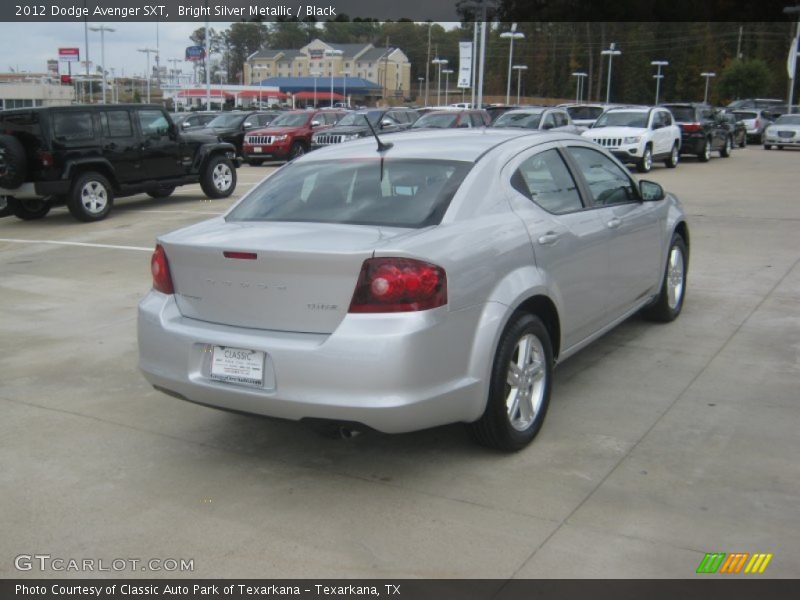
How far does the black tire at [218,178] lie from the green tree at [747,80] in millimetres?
66286

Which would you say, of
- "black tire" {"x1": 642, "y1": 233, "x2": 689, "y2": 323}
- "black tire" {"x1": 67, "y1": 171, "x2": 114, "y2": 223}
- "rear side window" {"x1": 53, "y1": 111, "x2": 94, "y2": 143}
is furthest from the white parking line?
"black tire" {"x1": 642, "y1": 233, "x2": 689, "y2": 323}

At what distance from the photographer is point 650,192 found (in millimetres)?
6293

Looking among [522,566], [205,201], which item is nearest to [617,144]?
[205,201]

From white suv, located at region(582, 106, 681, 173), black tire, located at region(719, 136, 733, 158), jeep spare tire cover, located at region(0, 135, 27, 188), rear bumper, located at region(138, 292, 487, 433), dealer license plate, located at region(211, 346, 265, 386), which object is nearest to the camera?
rear bumper, located at region(138, 292, 487, 433)

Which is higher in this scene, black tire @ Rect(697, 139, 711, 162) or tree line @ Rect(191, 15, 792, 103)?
tree line @ Rect(191, 15, 792, 103)

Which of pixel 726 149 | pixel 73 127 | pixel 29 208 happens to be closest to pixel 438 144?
pixel 73 127

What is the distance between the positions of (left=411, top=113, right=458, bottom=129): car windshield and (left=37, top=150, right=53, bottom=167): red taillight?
11.1 m

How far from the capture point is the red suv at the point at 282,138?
24.0 m

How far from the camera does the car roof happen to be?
15.8 ft

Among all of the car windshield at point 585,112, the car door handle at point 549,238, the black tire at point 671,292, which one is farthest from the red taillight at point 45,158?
the car windshield at point 585,112

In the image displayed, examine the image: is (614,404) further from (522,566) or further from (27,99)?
(27,99)

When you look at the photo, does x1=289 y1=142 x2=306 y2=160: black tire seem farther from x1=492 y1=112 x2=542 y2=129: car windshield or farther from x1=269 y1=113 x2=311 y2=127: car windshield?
x1=492 y1=112 x2=542 y2=129: car windshield

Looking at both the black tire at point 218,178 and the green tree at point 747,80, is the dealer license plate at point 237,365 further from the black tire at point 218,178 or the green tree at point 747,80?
the green tree at point 747,80

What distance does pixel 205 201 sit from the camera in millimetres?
16250
